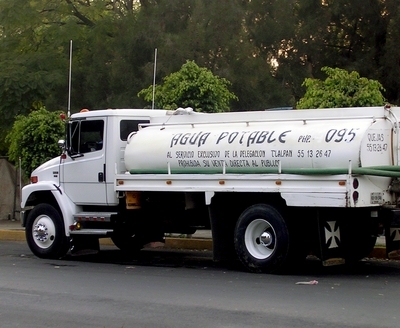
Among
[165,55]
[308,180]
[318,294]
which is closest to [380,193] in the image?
[308,180]

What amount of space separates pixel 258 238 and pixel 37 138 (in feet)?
29.3

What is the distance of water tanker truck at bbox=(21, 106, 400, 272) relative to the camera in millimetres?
11289

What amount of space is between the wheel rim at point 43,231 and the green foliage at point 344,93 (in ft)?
18.6

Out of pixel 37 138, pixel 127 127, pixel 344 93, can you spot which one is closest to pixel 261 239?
pixel 127 127

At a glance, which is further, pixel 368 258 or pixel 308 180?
pixel 368 258

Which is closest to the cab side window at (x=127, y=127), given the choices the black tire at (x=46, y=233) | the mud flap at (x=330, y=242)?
the black tire at (x=46, y=233)

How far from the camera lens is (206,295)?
10.0 m

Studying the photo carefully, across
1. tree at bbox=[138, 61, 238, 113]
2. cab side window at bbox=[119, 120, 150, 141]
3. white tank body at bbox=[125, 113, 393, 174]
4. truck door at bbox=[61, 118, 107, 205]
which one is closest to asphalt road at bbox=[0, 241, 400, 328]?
truck door at bbox=[61, 118, 107, 205]

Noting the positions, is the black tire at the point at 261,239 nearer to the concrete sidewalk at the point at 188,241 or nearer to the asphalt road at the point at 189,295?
the asphalt road at the point at 189,295

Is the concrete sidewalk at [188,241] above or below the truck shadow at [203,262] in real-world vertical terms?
above

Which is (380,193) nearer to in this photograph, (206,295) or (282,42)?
(206,295)

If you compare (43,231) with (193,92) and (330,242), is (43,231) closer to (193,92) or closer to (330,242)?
(193,92)

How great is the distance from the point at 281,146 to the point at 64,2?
1785 cm

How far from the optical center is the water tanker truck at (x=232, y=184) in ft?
37.0
